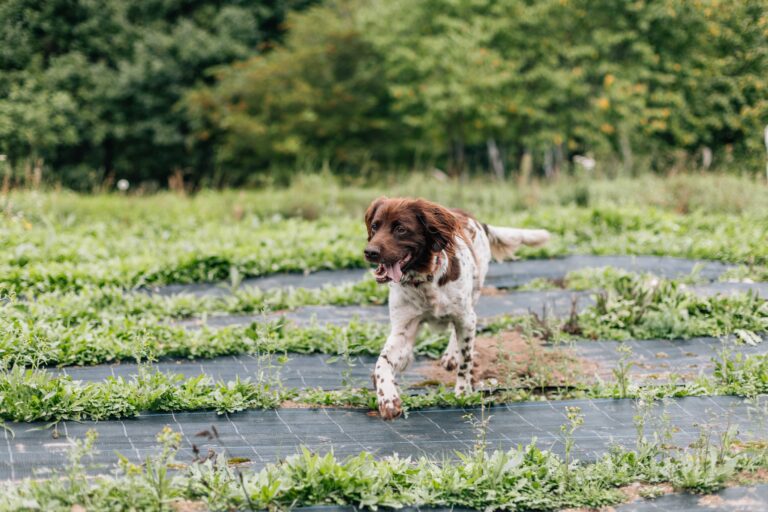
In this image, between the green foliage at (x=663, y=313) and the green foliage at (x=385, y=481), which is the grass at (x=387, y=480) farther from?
the green foliage at (x=663, y=313)

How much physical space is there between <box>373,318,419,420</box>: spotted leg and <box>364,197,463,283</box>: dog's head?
409mm

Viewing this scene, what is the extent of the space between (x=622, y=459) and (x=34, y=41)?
20909 millimetres

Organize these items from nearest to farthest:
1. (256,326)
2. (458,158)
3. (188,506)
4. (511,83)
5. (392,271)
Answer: (188,506) < (392,271) < (256,326) < (511,83) < (458,158)

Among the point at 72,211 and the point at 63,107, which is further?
the point at 63,107

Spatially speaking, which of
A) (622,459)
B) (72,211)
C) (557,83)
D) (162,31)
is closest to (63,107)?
(162,31)

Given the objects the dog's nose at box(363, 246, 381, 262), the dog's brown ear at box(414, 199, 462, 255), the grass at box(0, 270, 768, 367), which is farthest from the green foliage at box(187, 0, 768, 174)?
the dog's nose at box(363, 246, 381, 262)

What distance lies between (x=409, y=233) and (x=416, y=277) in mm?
310

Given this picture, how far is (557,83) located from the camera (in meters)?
18.7

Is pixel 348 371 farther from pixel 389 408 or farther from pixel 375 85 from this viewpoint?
pixel 375 85

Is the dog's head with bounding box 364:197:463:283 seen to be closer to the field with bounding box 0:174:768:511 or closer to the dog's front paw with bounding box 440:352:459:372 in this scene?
the field with bounding box 0:174:768:511

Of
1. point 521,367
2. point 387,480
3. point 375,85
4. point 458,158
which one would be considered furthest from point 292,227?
point 375,85

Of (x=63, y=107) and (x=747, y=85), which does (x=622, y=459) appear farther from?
(x=63, y=107)

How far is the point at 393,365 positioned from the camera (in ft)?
17.6

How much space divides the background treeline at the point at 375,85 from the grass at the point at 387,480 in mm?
10501
